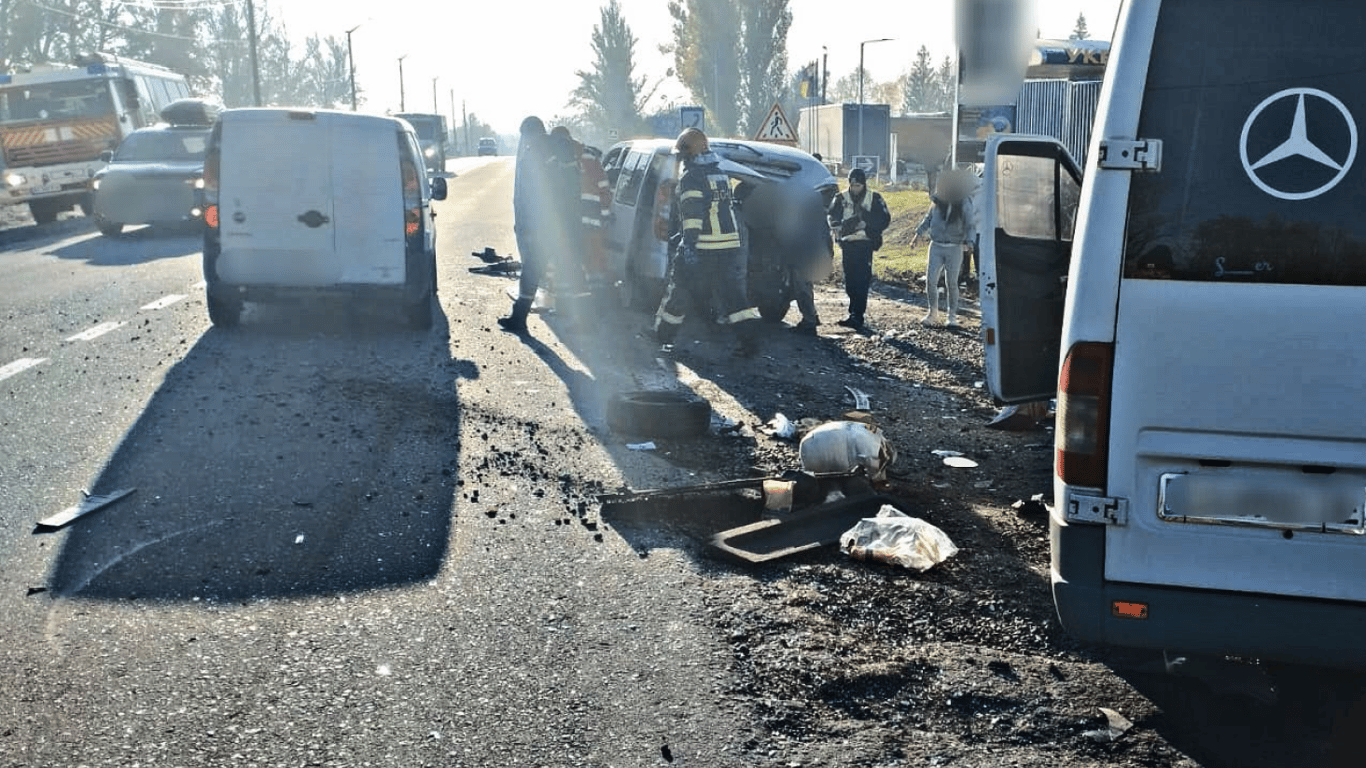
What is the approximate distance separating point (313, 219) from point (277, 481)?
210 inches

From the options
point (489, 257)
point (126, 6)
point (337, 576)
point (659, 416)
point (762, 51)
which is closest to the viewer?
point (337, 576)

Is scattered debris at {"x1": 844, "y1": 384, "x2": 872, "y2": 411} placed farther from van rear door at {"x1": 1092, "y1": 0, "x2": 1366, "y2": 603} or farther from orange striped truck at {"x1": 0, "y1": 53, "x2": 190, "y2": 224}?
orange striped truck at {"x1": 0, "y1": 53, "x2": 190, "y2": 224}

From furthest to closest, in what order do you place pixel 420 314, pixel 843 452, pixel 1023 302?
pixel 420 314
pixel 843 452
pixel 1023 302

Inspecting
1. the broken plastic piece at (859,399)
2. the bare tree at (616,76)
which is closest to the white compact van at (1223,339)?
the broken plastic piece at (859,399)

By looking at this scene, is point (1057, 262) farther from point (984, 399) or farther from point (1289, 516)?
point (984, 399)

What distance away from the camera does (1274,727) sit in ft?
13.4

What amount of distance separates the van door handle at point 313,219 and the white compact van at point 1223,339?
9169mm

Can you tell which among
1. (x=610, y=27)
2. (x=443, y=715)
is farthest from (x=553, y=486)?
(x=610, y=27)

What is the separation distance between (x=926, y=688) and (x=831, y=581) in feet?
3.61

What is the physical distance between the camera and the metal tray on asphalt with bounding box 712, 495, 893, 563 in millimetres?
5773

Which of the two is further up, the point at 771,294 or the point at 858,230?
the point at 858,230

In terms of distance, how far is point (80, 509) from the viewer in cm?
634

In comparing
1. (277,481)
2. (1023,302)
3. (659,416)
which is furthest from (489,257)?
(1023,302)

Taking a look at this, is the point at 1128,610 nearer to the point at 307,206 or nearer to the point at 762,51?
the point at 307,206
